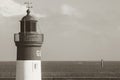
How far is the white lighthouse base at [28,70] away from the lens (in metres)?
12.7

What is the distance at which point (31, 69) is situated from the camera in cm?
1275

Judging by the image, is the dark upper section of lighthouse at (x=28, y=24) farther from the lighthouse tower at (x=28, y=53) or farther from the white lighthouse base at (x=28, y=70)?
the white lighthouse base at (x=28, y=70)

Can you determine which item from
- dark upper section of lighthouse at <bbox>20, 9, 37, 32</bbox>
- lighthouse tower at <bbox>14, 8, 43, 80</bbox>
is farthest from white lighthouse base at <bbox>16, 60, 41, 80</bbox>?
dark upper section of lighthouse at <bbox>20, 9, 37, 32</bbox>

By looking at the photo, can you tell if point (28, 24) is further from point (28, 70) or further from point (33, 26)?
point (28, 70)

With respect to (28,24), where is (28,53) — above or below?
below

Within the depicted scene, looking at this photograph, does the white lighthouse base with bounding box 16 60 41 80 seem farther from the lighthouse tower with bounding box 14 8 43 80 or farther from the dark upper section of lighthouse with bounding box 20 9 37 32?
the dark upper section of lighthouse with bounding box 20 9 37 32

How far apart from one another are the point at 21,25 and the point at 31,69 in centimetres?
148

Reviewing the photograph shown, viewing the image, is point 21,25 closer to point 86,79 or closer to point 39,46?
point 39,46

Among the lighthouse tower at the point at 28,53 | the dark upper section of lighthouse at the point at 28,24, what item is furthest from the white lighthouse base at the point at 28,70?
the dark upper section of lighthouse at the point at 28,24

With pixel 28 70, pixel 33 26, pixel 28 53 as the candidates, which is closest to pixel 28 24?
pixel 33 26

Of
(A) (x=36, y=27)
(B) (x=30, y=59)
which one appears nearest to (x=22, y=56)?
(B) (x=30, y=59)

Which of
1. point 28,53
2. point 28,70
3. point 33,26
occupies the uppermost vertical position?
point 33,26

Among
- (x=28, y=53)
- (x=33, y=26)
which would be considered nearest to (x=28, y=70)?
(x=28, y=53)

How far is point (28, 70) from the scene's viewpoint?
41.7ft
